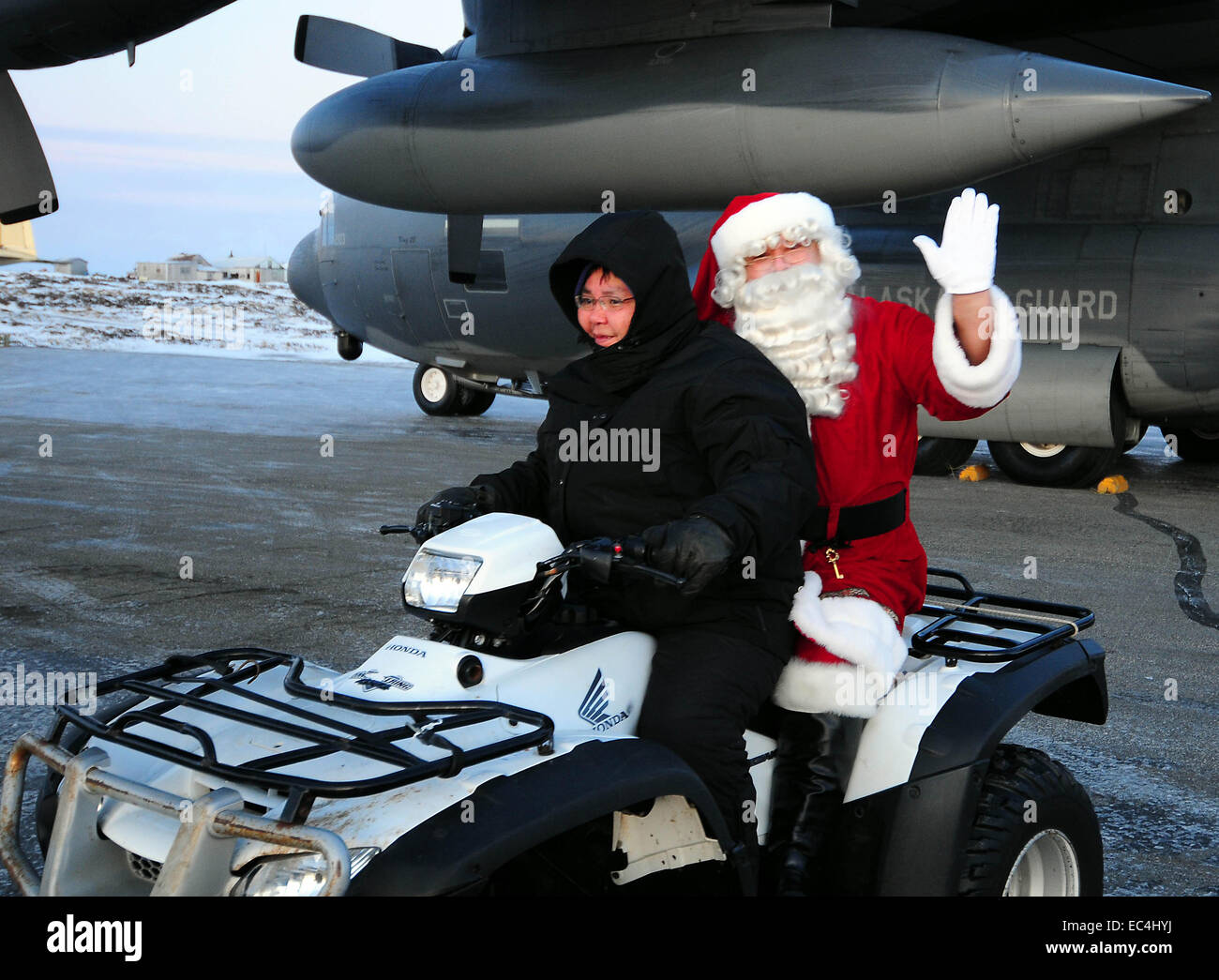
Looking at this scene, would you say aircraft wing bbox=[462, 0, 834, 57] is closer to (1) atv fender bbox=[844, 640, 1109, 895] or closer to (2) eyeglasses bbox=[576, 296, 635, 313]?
(2) eyeglasses bbox=[576, 296, 635, 313]

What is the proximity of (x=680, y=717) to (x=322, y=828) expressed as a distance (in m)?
0.73

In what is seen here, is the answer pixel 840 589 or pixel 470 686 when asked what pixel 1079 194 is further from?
pixel 470 686

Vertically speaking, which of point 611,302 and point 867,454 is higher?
point 611,302

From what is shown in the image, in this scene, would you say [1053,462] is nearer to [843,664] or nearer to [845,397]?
[845,397]

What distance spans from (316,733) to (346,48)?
10.7 meters

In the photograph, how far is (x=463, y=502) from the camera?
2.80m

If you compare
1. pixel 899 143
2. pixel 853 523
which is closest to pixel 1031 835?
pixel 853 523

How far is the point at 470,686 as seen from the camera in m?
2.22

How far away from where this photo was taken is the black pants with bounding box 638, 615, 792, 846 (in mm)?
2277

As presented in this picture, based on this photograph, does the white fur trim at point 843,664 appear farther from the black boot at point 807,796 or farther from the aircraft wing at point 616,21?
the aircraft wing at point 616,21

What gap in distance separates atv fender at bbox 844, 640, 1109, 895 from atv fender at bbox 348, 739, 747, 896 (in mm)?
551

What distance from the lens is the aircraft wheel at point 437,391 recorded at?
1711 cm

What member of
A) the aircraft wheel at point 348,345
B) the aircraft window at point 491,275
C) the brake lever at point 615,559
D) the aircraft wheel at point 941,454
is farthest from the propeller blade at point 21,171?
the aircraft wheel at point 348,345
